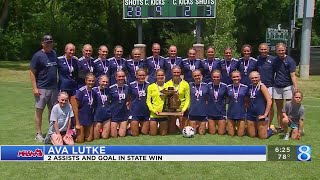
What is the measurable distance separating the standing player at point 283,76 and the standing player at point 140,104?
253 centimetres

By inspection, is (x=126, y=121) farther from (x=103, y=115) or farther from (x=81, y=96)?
(x=81, y=96)

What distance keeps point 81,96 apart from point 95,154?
8.41ft

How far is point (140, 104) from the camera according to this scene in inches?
330

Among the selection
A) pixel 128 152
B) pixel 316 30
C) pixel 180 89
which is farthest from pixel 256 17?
pixel 128 152

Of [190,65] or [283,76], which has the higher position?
[190,65]

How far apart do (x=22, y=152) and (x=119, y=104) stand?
2.96 meters

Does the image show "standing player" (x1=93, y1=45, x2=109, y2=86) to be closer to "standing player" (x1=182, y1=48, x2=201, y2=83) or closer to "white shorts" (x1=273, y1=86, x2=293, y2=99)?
"standing player" (x1=182, y1=48, x2=201, y2=83)

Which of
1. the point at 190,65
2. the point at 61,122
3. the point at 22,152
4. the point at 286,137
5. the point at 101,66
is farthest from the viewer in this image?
the point at 190,65

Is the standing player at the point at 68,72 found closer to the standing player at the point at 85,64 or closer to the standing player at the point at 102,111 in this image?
the standing player at the point at 85,64

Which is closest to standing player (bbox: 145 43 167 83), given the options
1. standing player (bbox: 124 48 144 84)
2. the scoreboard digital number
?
standing player (bbox: 124 48 144 84)

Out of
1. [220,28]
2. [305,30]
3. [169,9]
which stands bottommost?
[305,30]

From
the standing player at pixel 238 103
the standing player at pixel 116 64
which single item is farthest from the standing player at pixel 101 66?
the standing player at pixel 238 103

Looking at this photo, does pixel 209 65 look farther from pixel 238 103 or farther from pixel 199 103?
pixel 238 103

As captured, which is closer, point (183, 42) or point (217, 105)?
point (217, 105)
